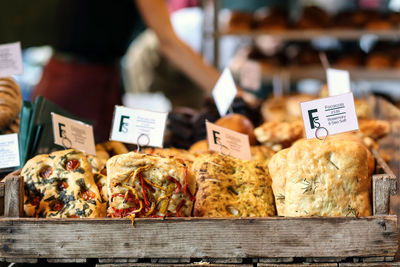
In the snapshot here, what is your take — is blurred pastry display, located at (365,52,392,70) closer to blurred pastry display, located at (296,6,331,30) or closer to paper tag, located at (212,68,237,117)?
blurred pastry display, located at (296,6,331,30)

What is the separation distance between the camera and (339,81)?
1933 millimetres

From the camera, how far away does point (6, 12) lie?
379cm

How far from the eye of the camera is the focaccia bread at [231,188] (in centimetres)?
132

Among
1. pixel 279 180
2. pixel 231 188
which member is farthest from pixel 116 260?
pixel 279 180

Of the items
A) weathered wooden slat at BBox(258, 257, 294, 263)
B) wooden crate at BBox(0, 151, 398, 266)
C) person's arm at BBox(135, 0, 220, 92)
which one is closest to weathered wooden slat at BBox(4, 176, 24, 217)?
wooden crate at BBox(0, 151, 398, 266)

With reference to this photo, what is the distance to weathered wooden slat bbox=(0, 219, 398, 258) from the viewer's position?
118 cm

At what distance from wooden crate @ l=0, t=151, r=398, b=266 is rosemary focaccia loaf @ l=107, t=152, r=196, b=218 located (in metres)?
0.04

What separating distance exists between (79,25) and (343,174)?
90.9 inches

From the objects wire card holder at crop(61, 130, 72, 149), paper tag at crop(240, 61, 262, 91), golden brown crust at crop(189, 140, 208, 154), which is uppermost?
paper tag at crop(240, 61, 262, 91)

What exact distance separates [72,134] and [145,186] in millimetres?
338

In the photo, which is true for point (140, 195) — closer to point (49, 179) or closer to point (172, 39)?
point (49, 179)

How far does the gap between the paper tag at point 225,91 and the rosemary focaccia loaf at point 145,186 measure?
681mm

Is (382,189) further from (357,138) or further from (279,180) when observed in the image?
(357,138)

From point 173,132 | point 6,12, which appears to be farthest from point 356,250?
point 6,12
